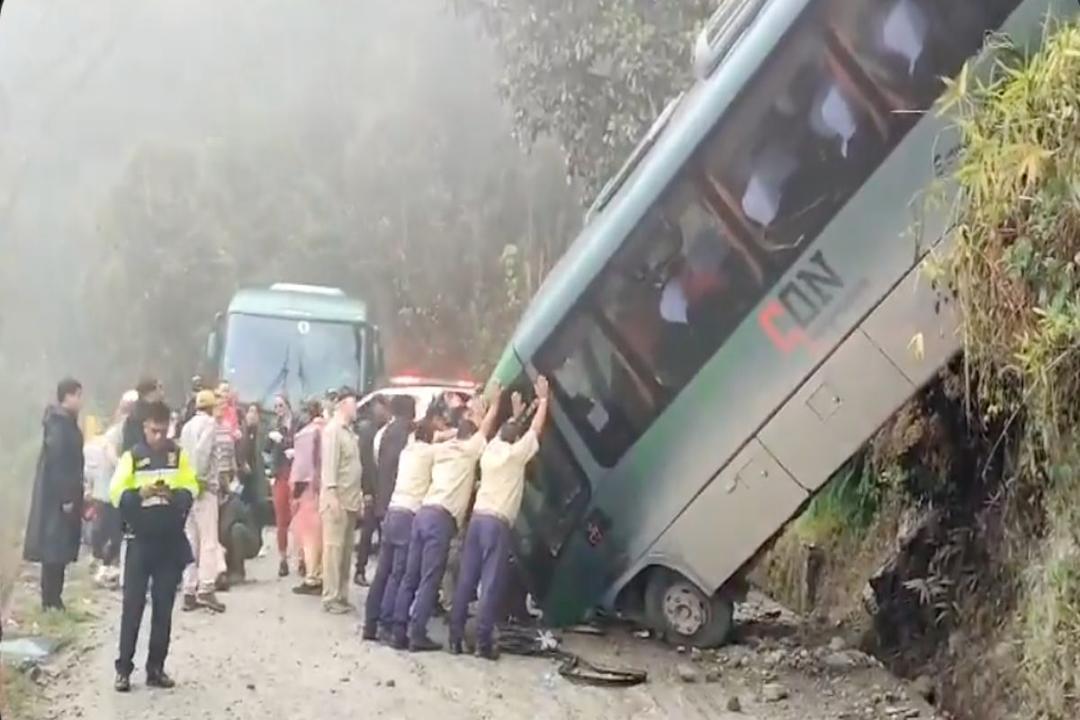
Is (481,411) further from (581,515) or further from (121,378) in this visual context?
(121,378)

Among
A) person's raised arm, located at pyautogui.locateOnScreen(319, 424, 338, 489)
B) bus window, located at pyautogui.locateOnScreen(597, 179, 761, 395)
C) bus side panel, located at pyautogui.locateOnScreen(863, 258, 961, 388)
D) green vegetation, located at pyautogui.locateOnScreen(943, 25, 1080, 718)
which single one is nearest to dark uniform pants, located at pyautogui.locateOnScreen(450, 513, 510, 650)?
person's raised arm, located at pyautogui.locateOnScreen(319, 424, 338, 489)

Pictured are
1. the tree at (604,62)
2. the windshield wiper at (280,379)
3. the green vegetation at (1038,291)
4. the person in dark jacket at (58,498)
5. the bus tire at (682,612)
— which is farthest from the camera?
the tree at (604,62)

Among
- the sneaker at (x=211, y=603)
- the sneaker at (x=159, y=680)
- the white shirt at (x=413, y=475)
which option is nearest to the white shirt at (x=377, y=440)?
the white shirt at (x=413, y=475)

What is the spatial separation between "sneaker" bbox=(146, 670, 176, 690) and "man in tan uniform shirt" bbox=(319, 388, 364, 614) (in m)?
0.72

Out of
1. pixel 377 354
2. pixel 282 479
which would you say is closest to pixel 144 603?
pixel 282 479

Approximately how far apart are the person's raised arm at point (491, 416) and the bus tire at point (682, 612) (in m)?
0.85

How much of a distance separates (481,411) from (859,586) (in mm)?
1921

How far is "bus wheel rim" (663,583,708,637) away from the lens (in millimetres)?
5465

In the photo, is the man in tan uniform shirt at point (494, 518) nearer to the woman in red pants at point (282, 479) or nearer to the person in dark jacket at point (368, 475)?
the person in dark jacket at point (368, 475)

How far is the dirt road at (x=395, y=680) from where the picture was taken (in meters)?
4.17

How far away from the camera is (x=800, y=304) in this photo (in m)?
5.20

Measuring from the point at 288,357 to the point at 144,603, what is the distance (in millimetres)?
2033

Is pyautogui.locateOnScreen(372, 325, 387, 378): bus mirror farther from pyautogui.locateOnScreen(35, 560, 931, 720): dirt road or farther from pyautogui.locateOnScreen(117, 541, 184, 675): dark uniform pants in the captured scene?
pyautogui.locateOnScreen(117, 541, 184, 675): dark uniform pants

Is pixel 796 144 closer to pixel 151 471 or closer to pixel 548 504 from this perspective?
pixel 548 504
